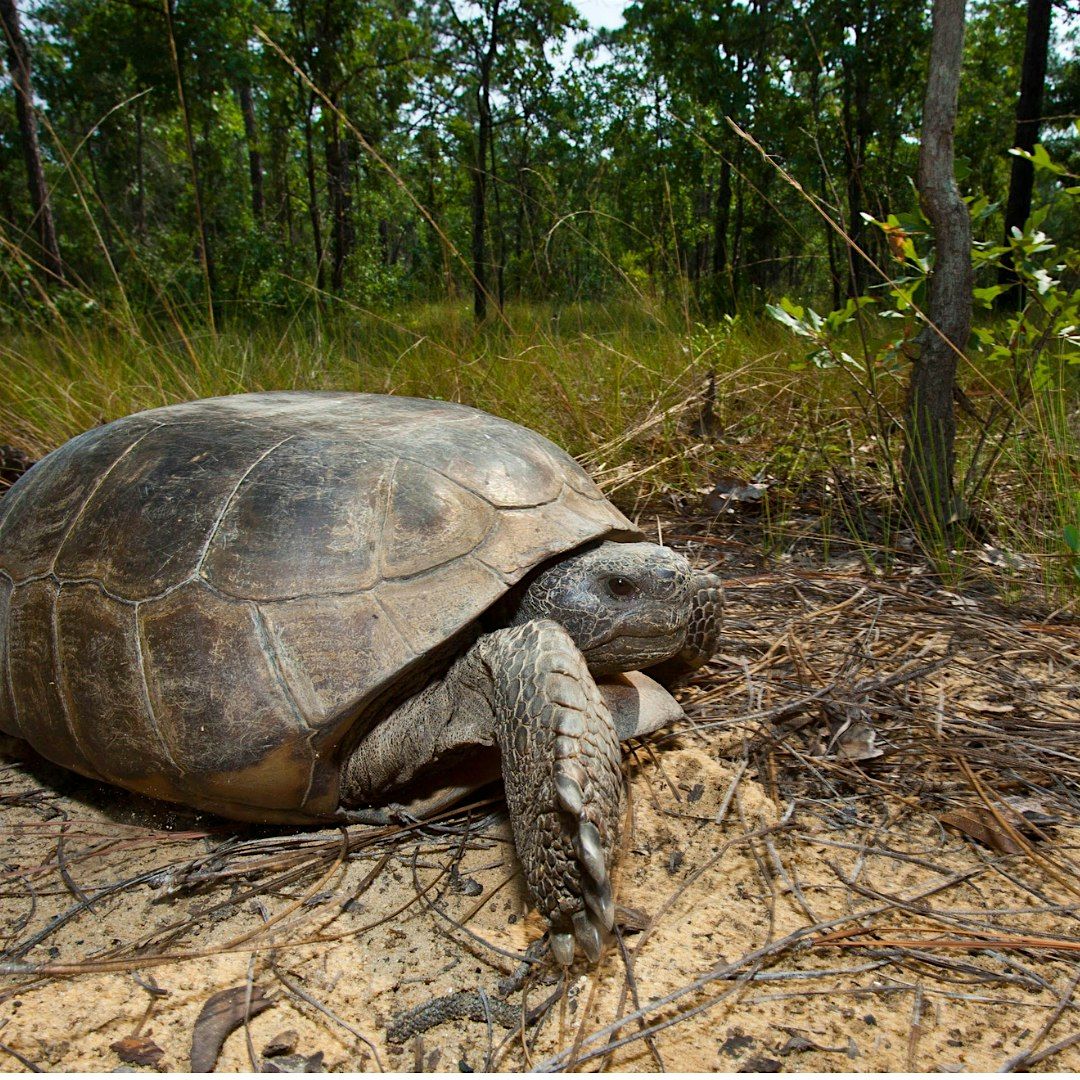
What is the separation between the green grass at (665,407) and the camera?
2879mm

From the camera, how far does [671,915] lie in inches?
58.2

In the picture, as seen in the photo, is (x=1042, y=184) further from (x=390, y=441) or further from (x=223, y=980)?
(x=223, y=980)

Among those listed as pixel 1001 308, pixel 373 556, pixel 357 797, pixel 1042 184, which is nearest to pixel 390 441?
pixel 373 556

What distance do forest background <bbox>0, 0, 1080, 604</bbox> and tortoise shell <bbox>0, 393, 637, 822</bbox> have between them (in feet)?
4.90

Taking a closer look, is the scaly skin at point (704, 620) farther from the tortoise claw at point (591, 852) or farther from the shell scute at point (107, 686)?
the shell scute at point (107, 686)

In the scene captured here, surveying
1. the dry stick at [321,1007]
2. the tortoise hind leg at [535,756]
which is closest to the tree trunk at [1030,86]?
the tortoise hind leg at [535,756]

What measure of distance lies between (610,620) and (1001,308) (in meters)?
6.45

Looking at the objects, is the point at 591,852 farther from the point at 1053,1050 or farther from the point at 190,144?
the point at 190,144

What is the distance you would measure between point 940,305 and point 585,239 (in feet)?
5.85

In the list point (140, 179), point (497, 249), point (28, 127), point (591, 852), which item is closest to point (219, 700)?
point (591, 852)

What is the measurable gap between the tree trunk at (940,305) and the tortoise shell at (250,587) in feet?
4.94

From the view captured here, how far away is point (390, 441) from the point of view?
195 cm

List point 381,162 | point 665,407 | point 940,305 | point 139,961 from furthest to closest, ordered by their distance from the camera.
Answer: point 665,407 → point 381,162 → point 940,305 → point 139,961

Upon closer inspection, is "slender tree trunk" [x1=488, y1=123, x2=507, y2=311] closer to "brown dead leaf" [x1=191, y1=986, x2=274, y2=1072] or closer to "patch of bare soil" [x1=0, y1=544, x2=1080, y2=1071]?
"patch of bare soil" [x1=0, y1=544, x2=1080, y2=1071]
